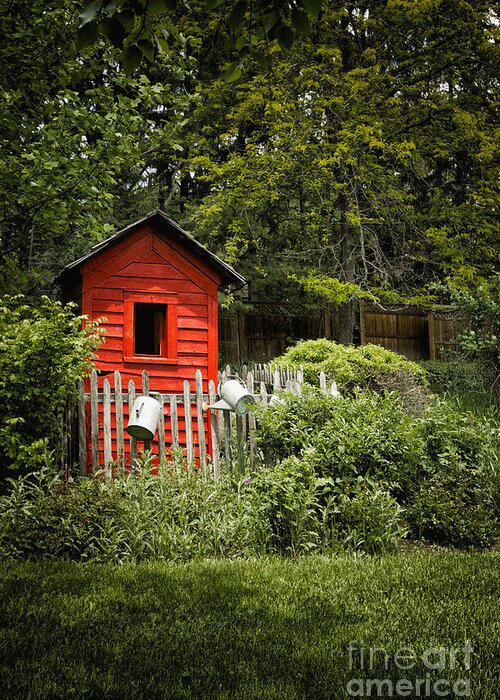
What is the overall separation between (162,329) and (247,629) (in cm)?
653

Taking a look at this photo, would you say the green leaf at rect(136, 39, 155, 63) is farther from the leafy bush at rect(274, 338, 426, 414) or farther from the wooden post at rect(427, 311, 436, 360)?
→ the wooden post at rect(427, 311, 436, 360)

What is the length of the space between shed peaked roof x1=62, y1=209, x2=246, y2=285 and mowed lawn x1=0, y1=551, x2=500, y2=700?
5.21 m

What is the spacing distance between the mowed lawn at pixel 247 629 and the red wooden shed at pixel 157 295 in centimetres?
451

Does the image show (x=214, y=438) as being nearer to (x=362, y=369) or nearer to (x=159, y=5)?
(x=362, y=369)

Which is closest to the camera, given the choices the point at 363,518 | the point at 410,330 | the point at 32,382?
the point at 363,518

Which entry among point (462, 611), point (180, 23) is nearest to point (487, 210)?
point (180, 23)

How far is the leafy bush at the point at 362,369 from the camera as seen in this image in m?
12.2

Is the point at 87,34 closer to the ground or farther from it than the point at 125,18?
closer to the ground

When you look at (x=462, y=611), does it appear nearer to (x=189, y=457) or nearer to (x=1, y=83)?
(x=189, y=457)

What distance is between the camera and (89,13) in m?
2.95

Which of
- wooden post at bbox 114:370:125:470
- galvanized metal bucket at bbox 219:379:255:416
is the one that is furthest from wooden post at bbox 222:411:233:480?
wooden post at bbox 114:370:125:470

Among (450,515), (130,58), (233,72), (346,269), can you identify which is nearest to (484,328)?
(346,269)

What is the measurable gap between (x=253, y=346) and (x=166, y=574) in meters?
17.4

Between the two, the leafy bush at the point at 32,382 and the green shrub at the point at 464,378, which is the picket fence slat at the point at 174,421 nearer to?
the leafy bush at the point at 32,382
